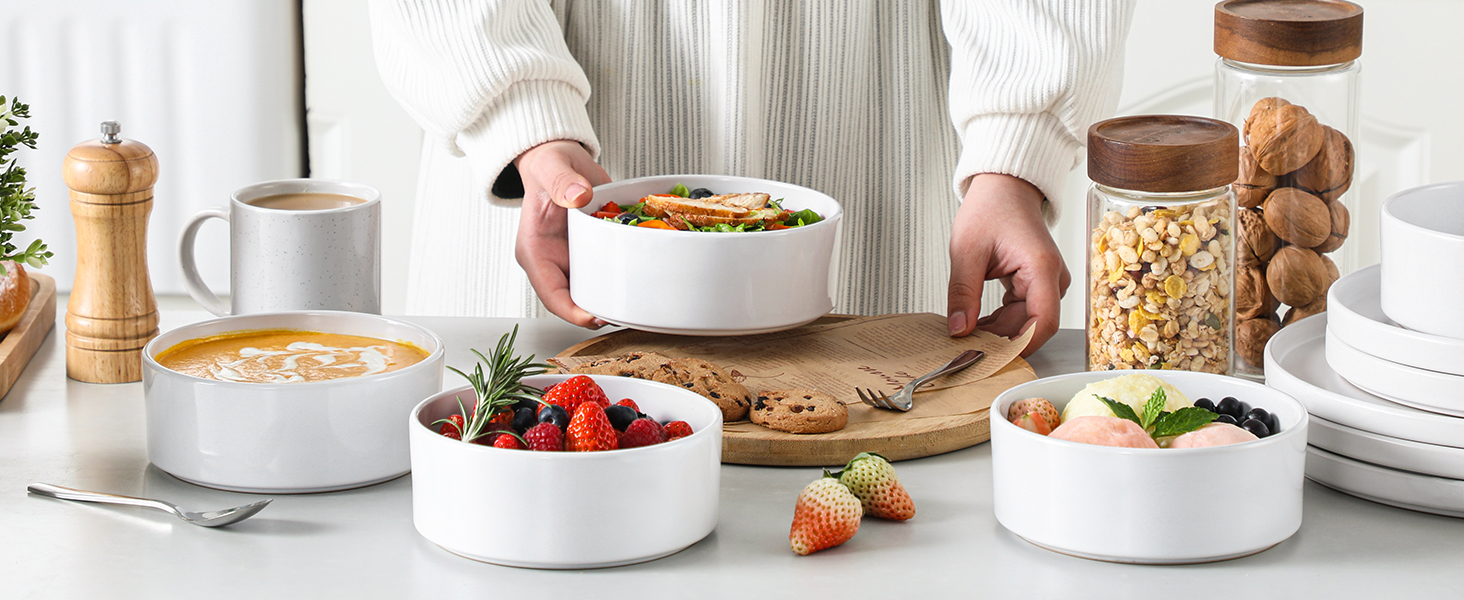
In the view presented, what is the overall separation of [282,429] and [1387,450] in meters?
0.69

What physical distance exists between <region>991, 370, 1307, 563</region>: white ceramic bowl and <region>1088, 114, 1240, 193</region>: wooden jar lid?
205 mm

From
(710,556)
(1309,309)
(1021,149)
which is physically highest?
(1021,149)

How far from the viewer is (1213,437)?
76 cm

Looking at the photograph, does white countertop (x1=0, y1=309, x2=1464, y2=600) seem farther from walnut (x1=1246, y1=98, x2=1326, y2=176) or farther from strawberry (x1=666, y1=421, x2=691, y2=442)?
walnut (x1=1246, y1=98, x2=1326, y2=176)

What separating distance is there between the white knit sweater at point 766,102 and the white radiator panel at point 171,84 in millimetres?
1124

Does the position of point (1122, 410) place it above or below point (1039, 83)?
below

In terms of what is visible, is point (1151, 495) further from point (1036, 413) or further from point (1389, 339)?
point (1389, 339)

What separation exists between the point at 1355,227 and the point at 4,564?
964 mm

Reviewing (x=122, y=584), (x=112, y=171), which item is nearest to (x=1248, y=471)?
(x=122, y=584)

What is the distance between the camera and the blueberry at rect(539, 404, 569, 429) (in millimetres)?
751

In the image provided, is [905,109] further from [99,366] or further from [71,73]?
[71,73]

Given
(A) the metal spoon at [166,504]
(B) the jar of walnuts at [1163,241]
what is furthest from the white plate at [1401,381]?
(A) the metal spoon at [166,504]

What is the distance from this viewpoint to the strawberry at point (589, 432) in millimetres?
732

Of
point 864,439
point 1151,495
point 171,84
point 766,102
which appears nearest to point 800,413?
point 864,439
